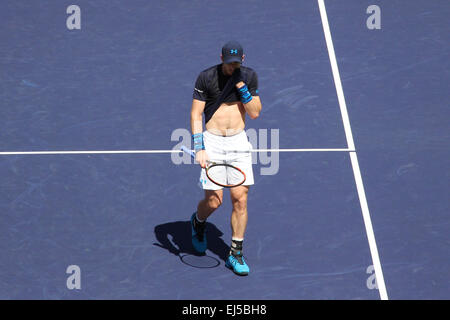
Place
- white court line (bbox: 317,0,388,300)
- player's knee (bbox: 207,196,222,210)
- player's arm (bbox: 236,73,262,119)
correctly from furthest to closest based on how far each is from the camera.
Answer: player's knee (bbox: 207,196,222,210) < white court line (bbox: 317,0,388,300) < player's arm (bbox: 236,73,262,119)

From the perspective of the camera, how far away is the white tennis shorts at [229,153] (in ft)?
32.3

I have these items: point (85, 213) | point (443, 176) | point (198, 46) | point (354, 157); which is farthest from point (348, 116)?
point (85, 213)

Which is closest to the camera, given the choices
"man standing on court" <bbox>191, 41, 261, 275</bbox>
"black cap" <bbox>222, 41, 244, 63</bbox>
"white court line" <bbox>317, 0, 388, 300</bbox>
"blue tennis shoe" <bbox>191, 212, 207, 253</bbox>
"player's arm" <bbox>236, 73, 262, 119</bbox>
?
"black cap" <bbox>222, 41, 244, 63</bbox>

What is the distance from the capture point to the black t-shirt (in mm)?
9734

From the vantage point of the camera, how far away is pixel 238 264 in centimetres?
988

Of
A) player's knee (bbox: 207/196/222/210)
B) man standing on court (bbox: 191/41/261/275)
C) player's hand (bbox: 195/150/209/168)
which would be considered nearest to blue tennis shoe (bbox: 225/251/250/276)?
man standing on court (bbox: 191/41/261/275)

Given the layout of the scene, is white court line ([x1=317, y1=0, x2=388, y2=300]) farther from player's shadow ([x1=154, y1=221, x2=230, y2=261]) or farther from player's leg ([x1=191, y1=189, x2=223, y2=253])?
player's leg ([x1=191, y1=189, x2=223, y2=253])

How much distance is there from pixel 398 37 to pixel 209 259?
6.08 metres

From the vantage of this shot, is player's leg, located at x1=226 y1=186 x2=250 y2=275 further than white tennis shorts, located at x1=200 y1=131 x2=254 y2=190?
No

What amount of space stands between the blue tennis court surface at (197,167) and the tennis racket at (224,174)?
0.98 meters

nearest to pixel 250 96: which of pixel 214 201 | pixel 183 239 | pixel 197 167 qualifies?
pixel 214 201

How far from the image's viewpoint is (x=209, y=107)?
9.89 m

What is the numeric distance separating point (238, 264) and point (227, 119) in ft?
5.38

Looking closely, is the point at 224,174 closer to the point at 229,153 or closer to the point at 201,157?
the point at 229,153
